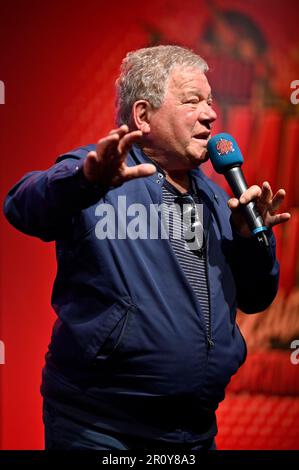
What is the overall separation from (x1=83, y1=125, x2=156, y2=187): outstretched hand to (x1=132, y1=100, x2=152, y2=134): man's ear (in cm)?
40

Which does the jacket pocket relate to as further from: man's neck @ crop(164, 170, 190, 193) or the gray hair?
the gray hair

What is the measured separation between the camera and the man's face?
4.33 feet

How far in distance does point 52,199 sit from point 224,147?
0.44 metres

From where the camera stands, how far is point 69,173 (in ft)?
3.28

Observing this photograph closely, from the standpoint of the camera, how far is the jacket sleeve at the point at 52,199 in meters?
0.99

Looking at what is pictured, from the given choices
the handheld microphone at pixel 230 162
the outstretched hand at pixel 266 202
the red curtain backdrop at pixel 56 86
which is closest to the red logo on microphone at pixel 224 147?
the handheld microphone at pixel 230 162

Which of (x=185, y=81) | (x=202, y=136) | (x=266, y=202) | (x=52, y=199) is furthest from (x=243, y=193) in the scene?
(x=52, y=199)

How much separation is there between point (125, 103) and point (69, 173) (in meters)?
0.46

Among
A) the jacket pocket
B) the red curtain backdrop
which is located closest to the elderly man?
the jacket pocket

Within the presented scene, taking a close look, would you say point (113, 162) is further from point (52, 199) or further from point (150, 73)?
point (150, 73)

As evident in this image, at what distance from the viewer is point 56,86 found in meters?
1.92

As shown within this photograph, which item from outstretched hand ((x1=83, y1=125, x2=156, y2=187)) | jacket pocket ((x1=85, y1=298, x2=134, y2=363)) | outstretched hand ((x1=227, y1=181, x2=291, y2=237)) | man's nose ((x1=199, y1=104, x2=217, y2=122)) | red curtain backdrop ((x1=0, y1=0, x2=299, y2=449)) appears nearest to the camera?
outstretched hand ((x1=83, y1=125, x2=156, y2=187))

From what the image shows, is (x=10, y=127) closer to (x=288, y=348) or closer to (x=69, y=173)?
(x=69, y=173)
